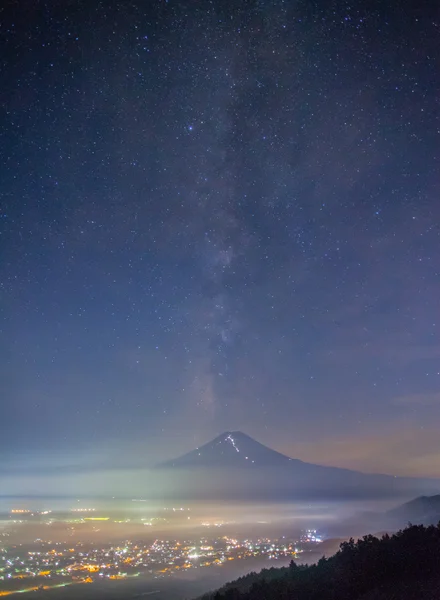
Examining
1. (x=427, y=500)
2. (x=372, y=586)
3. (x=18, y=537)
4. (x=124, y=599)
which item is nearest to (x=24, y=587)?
(x=124, y=599)

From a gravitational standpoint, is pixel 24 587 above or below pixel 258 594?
below

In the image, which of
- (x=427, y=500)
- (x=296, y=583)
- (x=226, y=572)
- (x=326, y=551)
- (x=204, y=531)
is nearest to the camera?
(x=296, y=583)

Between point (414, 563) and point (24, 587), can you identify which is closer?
point (414, 563)

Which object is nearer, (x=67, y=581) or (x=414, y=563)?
(x=414, y=563)

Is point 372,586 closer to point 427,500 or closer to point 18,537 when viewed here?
point 427,500

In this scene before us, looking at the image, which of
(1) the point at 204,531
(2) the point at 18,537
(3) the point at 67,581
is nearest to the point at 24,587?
(3) the point at 67,581

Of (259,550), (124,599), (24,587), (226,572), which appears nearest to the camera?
(124,599)

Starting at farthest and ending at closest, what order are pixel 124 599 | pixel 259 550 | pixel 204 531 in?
pixel 204 531
pixel 259 550
pixel 124 599

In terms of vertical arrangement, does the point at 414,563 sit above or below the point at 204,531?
above

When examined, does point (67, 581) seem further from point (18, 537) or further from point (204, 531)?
point (204, 531)
